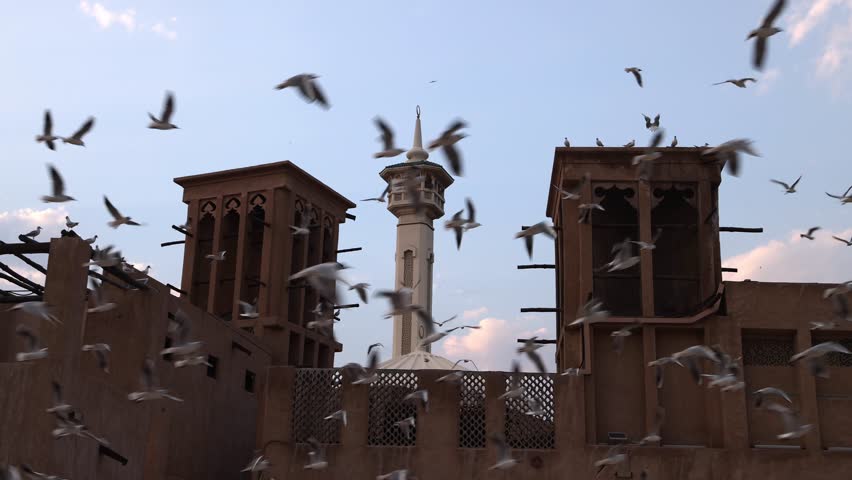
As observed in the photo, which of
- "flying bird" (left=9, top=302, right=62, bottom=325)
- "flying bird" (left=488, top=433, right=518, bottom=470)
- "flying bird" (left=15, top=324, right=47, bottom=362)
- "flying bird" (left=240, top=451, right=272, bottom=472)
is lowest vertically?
"flying bird" (left=240, top=451, right=272, bottom=472)

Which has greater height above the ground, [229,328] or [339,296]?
[339,296]

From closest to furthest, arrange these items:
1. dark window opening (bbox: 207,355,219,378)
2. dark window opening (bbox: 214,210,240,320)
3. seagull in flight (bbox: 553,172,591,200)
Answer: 1. seagull in flight (bbox: 553,172,591,200)
2. dark window opening (bbox: 207,355,219,378)
3. dark window opening (bbox: 214,210,240,320)

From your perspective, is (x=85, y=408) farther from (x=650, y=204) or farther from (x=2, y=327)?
(x=650, y=204)

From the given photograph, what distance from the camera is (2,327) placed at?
2139cm

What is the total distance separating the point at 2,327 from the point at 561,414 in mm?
10673

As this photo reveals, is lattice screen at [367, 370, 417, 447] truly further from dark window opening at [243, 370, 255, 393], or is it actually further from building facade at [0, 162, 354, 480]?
dark window opening at [243, 370, 255, 393]

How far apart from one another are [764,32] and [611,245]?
30.3 feet

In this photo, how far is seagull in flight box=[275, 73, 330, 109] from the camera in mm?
14531

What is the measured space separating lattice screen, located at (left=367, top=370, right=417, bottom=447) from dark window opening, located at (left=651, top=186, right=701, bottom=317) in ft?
18.0

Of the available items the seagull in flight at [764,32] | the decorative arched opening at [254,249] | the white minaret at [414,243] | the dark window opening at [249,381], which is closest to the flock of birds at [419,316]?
the seagull in flight at [764,32]

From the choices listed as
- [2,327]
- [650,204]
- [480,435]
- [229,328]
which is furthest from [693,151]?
[2,327]

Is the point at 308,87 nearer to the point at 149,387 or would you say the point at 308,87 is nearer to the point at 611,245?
the point at 149,387

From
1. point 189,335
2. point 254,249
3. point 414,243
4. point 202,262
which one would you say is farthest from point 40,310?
point 414,243

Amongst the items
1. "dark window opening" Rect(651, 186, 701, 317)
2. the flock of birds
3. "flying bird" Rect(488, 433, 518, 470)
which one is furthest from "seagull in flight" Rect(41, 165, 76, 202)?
"dark window opening" Rect(651, 186, 701, 317)
